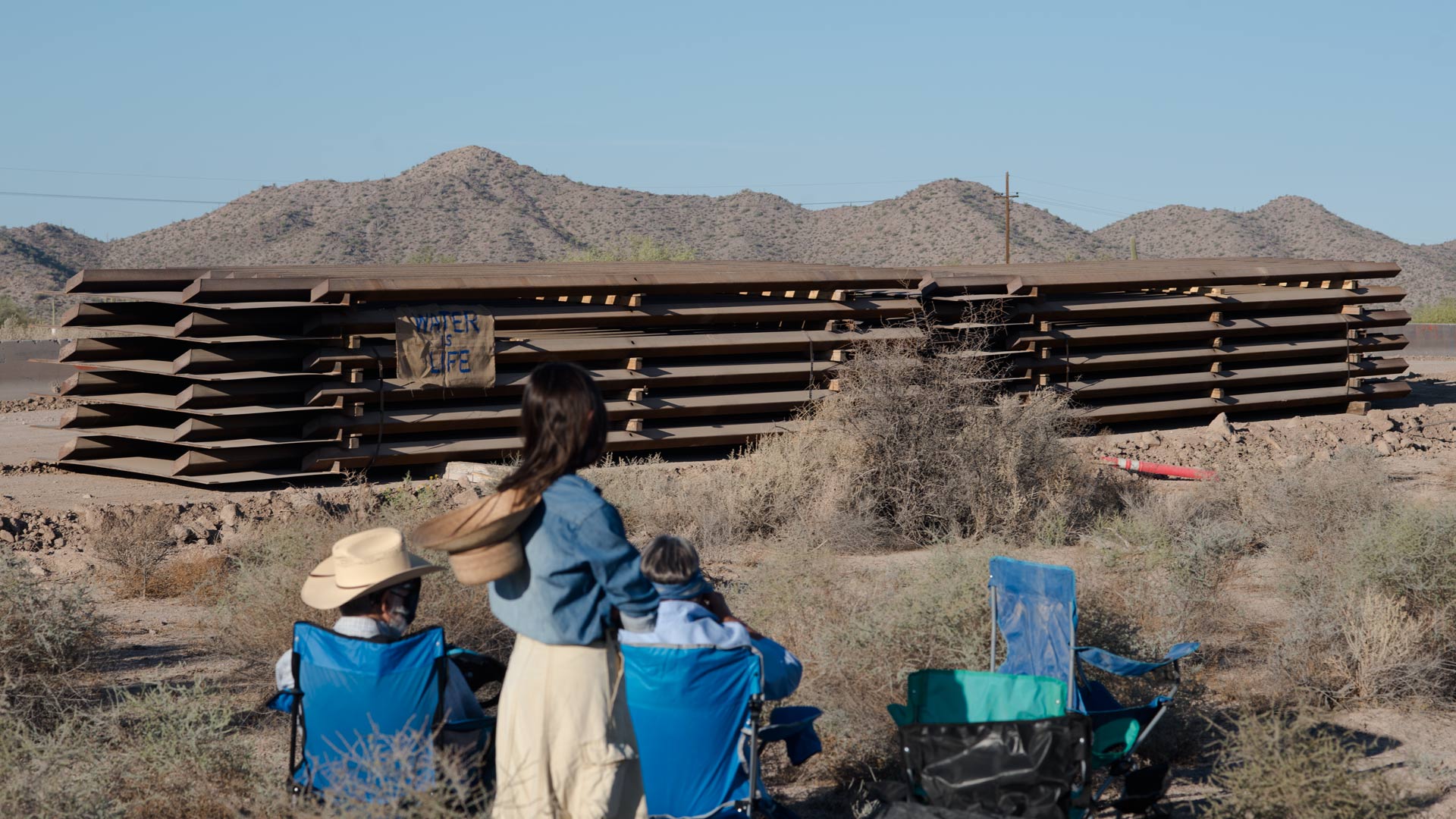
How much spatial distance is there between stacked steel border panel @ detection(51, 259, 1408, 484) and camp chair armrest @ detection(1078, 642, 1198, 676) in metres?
7.06

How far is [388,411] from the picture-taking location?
38.6 feet

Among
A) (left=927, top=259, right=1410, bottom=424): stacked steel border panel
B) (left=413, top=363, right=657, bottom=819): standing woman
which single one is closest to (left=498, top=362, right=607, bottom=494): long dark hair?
(left=413, top=363, right=657, bottom=819): standing woman

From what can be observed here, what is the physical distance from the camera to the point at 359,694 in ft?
13.5

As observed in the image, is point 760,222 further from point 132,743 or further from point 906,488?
point 132,743

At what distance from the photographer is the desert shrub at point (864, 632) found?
Result: 5277 millimetres

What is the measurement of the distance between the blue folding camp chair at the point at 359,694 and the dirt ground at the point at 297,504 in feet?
4.00

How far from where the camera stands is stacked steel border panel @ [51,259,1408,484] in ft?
36.9

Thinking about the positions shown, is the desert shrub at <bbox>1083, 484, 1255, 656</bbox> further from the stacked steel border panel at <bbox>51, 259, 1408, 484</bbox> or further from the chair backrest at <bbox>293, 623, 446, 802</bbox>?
the stacked steel border panel at <bbox>51, 259, 1408, 484</bbox>

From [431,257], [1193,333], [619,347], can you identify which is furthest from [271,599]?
[431,257]

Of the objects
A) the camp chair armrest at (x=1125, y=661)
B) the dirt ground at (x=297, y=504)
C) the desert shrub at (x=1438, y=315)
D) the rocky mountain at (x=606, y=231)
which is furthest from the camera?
the rocky mountain at (x=606, y=231)

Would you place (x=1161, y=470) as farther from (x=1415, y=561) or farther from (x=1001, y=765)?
(x=1001, y=765)

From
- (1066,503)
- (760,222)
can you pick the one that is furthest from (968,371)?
(760,222)

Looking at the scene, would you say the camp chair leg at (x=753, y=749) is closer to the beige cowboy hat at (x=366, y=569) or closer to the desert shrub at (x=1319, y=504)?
the beige cowboy hat at (x=366, y=569)

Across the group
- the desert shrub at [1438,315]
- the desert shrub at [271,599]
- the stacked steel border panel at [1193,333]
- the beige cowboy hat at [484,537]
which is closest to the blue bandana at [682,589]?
the beige cowboy hat at [484,537]
